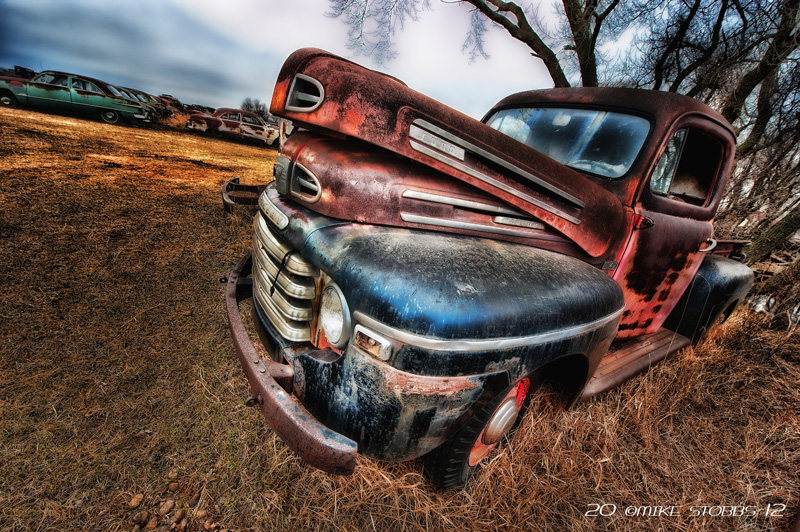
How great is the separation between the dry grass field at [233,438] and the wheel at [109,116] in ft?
33.0

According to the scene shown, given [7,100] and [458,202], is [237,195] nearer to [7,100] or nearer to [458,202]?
[458,202]

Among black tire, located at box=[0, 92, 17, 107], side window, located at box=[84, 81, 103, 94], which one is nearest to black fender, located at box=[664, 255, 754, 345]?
side window, located at box=[84, 81, 103, 94]

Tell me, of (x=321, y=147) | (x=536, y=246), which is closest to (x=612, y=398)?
(x=536, y=246)

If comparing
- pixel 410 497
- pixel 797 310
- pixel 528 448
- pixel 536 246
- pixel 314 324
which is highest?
pixel 536 246

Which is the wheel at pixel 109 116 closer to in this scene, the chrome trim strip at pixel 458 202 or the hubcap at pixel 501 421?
the chrome trim strip at pixel 458 202

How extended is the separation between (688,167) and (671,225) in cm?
72

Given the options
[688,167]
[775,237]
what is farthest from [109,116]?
[775,237]

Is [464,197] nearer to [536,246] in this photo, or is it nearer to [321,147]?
[536,246]

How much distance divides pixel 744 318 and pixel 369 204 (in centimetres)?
446

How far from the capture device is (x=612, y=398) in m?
2.43

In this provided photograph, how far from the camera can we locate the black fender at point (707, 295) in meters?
2.73

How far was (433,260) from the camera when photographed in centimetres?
129

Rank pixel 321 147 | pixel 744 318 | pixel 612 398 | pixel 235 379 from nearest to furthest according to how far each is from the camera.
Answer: pixel 321 147
pixel 235 379
pixel 612 398
pixel 744 318

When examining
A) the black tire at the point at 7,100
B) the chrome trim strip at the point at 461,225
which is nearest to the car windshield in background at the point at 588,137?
the chrome trim strip at the point at 461,225
